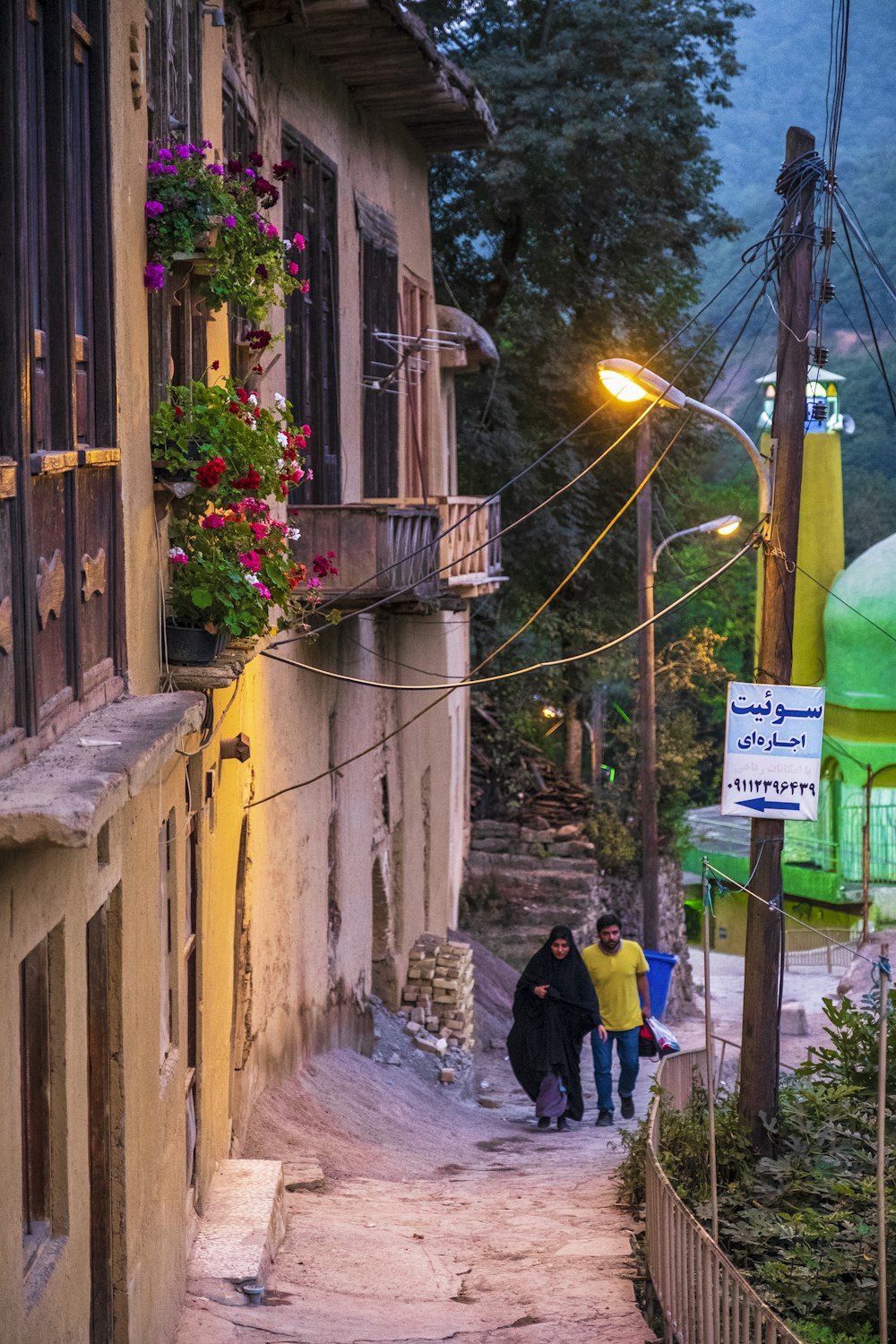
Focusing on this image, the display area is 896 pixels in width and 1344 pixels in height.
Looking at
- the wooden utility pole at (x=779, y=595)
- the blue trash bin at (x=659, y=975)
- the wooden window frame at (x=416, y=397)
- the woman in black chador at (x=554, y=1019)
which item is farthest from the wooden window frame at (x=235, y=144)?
the blue trash bin at (x=659, y=975)

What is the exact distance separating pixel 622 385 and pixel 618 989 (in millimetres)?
4919

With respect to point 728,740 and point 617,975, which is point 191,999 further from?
point 617,975

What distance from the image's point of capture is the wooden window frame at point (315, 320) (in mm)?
11883

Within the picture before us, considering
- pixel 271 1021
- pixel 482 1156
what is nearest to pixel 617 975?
pixel 482 1156

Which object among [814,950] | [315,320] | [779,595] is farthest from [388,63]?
[814,950]

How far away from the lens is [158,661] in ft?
22.3

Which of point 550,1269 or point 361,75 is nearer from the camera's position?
point 550,1269

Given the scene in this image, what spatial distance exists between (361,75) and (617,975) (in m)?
7.87

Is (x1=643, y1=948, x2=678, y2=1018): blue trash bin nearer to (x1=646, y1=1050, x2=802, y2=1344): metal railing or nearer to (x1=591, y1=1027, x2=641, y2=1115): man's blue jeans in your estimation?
(x1=591, y1=1027, x2=641, y2=1115): man's blue jeans

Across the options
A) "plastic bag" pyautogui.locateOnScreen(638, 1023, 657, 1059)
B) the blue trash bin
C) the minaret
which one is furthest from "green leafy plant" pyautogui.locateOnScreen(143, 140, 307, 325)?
the minaret

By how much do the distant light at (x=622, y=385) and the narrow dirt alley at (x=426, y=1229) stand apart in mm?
5424

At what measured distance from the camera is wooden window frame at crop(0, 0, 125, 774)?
168 inches

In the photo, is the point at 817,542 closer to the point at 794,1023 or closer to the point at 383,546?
the point at 794,1023

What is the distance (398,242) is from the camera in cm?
1605
